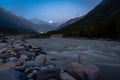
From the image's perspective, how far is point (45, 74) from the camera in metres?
11.8

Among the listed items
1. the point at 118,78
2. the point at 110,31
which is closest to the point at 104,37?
the point at 110,31

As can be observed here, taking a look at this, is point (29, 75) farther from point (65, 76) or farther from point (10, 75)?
point (65, 76)

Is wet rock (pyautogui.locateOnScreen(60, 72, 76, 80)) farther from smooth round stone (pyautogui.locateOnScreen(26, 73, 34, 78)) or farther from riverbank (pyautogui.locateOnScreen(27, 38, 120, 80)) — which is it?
riverbank (pyautogui.locateOnScreen(27, 38, 120, 80))

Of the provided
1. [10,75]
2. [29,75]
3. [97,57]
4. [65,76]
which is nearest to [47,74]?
[65,76]

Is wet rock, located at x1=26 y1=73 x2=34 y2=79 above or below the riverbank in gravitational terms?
above

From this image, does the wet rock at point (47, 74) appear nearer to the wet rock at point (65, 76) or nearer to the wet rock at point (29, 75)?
the wet rock at point (65, 76)

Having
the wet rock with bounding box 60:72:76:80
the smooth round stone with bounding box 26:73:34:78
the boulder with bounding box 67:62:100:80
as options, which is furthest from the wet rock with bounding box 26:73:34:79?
the boulder with bounding box 67:62:100:80

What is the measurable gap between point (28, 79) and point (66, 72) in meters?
2.33

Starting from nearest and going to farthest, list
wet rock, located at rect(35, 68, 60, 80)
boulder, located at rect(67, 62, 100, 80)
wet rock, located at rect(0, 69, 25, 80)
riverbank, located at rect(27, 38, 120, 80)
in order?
wet rock, located at rect(0, 69, 25, 80), wet rock, located at rect(35, 68, 60, 80), boulder, located at rect(67, 62, 100, 80), riverbank, located at rect(27, 38, 120, 80)

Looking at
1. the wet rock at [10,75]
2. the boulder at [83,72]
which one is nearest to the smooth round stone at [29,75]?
the wet rock at [10,75]

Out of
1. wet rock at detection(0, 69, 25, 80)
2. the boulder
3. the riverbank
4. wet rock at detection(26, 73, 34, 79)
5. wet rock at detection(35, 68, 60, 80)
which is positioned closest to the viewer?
wet rock at detection(0, 69, 25, 80)

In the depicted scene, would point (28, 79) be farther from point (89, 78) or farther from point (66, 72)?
point (89, 78)

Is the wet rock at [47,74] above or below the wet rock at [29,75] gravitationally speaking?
above

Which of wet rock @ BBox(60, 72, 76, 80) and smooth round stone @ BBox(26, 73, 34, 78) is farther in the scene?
smooth round stone @ BBox(26, 73, 34, 78)
